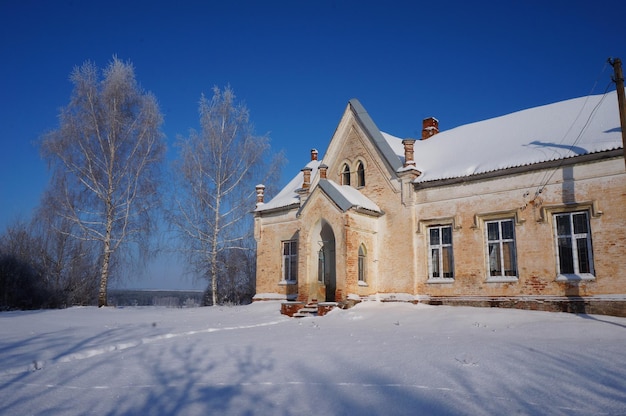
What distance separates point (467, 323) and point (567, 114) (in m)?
8.77

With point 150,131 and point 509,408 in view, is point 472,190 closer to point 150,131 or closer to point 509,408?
point 509,408

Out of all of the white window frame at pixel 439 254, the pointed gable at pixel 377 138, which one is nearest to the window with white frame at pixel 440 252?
the white window frame at pixel 439 254

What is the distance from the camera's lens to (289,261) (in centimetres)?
2070

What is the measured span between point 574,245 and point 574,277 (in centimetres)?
92

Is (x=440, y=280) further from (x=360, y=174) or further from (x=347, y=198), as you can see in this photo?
(x=360, y=174)

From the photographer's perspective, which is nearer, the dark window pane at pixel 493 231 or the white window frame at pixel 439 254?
the dark window pane at pixel 493 231

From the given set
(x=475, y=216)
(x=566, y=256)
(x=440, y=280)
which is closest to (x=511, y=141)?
(x=475, y=216)

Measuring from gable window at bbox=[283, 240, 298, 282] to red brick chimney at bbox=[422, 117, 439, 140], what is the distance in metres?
8.06

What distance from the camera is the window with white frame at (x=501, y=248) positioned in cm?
1509

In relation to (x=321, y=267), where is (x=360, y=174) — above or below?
above

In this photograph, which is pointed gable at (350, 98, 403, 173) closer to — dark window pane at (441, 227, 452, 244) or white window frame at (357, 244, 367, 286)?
dark window pane at (441, 227, 452, 244)

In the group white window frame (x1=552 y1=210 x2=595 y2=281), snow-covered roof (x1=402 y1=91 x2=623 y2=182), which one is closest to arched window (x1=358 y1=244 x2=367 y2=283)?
snow-covered roof (x1=402 y1=91 x2=623 y2=182)

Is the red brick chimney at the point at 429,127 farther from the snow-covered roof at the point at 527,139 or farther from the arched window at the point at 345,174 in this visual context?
the arched window at the point at 345,174

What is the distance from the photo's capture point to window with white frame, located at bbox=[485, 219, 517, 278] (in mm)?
15086
